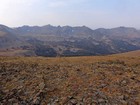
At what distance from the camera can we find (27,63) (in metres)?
24.2

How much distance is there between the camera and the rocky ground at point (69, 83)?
17547mm

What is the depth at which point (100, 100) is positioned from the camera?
17.1m

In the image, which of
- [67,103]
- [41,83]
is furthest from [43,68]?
[67,103]

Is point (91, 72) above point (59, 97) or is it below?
above

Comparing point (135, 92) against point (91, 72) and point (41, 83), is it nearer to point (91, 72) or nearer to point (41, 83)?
point (91, 72)

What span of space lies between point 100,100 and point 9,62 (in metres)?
10.5

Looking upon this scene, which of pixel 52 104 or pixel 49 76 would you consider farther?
pixel 49 76

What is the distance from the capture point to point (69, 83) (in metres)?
19.6

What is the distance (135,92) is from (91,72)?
436cm

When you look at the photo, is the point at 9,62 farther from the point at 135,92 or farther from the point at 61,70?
the point at 135,92

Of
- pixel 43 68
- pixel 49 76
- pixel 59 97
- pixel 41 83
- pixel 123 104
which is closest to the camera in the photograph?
pixel 123 104

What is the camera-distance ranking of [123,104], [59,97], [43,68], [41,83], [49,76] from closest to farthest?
[123,104] → [59,97] → [41,83] → [49,76] → [43,68]

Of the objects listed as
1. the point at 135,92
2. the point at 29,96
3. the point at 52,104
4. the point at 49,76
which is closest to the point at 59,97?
the point at 52,104

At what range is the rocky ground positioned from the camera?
17.5 metres
